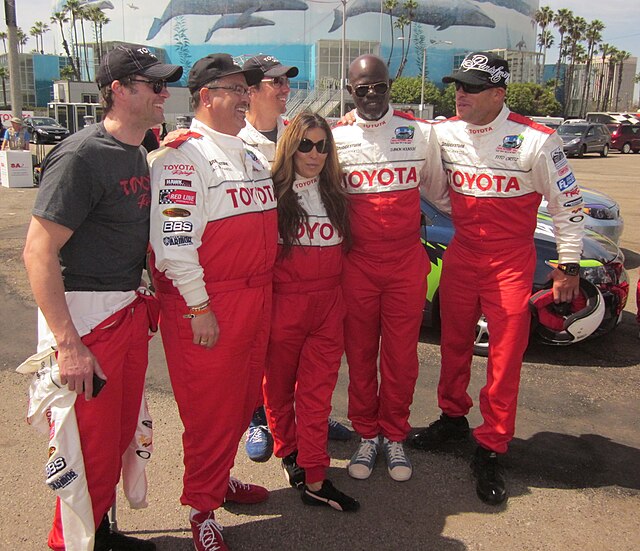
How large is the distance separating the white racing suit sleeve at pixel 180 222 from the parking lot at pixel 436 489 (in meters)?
0.65

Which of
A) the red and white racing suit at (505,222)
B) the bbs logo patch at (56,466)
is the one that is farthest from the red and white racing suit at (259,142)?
the bbs logo patch at (56,466)

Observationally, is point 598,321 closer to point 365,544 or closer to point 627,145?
point 365,544

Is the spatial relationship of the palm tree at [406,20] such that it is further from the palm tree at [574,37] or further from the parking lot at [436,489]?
the parking lot at [436,489]

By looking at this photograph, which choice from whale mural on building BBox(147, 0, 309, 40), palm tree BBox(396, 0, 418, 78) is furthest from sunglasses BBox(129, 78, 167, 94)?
whale mural on building BBox(147, 0, 309, 40)

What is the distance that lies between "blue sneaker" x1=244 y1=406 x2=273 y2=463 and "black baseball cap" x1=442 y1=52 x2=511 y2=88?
222 centimetres

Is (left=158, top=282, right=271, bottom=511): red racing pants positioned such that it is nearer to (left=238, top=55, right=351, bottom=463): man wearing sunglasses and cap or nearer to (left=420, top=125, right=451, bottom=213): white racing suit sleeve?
(left=238, top=55, right=351, bottom=463): man wearing sunglasses and cap

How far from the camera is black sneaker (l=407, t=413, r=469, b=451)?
3.55 metres

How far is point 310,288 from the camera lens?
2912 mm

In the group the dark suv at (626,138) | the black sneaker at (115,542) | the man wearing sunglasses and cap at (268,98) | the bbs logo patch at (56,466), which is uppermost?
the man wearing sunglasses and cap at (268,98)

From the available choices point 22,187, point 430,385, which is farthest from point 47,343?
point 22,187

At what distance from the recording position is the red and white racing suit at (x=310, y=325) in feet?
9.49

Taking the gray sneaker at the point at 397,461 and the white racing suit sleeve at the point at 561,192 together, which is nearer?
the white racing suit sleeve at the point at 561,192

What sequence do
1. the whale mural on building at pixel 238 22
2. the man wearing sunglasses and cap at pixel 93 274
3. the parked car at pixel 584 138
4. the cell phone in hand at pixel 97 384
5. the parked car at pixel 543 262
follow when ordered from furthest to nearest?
1. the whale mural on building at pixel 238 22
2. the parked car at pixel 584 138
3. the parked car at pixel 543 262
4. the cell phone in hand at pixel 97 384
5. the man wearing sunglasses and cap at pixel 93 274

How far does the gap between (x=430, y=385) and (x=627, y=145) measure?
1257 inches
